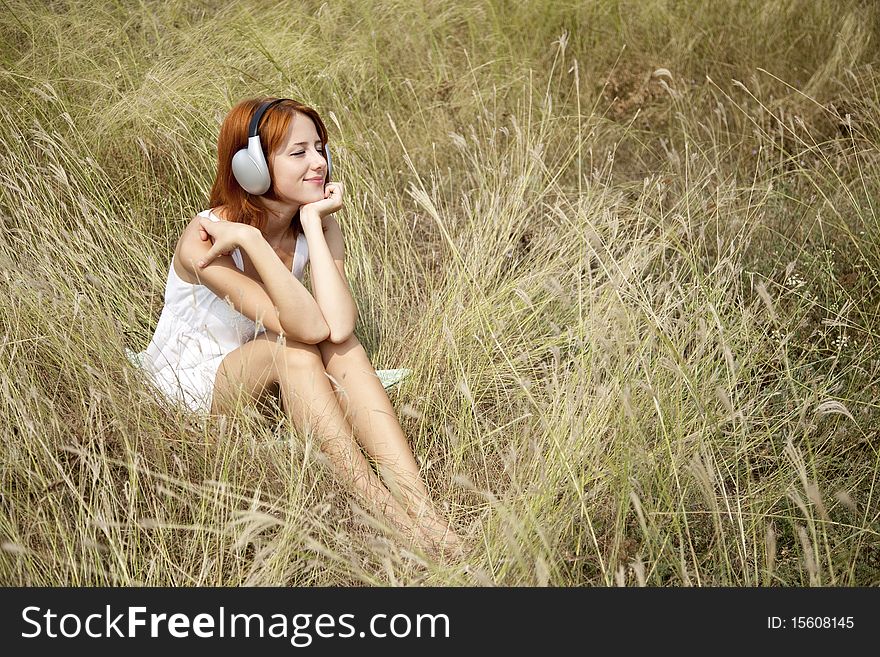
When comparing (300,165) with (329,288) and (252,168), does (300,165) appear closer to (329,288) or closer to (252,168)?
(252,168)

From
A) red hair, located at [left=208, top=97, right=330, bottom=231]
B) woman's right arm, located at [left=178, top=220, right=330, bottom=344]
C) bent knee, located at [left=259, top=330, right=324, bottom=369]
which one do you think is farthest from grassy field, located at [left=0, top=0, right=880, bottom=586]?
red hair, located at [left=208, top=97, right=330, bottom=231]

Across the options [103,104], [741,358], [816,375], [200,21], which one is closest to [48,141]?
[103,104]

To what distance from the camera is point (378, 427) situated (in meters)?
2.68

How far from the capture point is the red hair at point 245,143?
9.36 ft

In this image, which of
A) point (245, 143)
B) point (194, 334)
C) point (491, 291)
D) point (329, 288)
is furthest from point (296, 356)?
point (491, 291)

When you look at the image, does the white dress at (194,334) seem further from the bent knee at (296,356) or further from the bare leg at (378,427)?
the bare leg at (378,427)

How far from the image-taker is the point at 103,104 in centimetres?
372

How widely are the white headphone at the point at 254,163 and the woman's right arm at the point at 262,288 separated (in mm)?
136

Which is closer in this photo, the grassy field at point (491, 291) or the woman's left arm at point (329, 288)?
the grassy field at point (491, 291)

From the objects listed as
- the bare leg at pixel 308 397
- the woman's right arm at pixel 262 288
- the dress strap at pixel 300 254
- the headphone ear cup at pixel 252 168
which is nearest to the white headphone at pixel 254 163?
the headphone ear cup at pixel 252 168

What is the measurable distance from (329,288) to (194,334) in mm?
449

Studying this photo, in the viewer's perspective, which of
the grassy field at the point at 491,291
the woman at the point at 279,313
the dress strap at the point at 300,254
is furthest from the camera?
the dress strap at the point at 300,254

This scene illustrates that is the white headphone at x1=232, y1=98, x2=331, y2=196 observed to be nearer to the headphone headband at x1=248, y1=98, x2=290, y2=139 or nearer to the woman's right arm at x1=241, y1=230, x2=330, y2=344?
the headphone headband at x1=248, y1=98, x2=290, y2=139

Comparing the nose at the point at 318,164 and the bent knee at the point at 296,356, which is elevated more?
the nose at the point at 318,164
